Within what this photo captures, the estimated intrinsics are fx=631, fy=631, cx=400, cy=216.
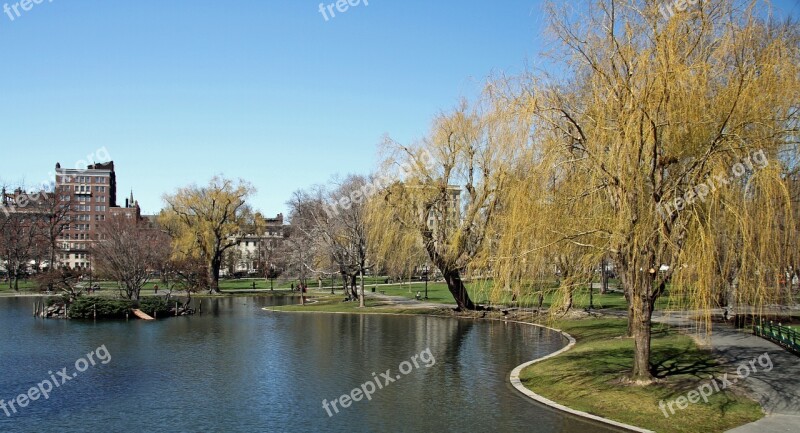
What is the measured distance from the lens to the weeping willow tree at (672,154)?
15797mm

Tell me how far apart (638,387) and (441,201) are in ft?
74.2

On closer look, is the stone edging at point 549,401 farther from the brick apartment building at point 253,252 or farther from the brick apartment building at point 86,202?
the brick apartment building at point 86,202

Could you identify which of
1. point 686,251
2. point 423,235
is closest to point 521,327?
point 423,235

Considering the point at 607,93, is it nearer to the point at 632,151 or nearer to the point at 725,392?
the point at 632,151

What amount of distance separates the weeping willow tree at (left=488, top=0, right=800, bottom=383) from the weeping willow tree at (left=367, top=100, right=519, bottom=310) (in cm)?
1839

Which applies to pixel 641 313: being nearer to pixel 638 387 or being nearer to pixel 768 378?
pixel 638 387

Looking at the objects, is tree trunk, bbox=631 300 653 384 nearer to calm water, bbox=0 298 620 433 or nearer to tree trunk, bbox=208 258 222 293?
calm water, bbox=0 298 620 433

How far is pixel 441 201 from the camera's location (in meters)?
39.6

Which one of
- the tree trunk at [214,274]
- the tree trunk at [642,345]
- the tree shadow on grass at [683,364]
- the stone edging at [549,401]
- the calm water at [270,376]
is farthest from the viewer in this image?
the tree trunk at [214,274]

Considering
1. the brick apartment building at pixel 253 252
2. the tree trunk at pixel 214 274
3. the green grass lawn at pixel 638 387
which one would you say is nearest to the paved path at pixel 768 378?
the green grass lawn at pixel 638 387

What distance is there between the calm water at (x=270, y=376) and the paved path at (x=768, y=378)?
4.22 meters

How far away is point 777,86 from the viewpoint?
1585cm

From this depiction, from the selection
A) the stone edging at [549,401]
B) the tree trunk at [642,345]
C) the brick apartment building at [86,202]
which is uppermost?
the brick apartment building at [86,202]

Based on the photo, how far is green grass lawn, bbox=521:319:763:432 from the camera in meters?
15.7
